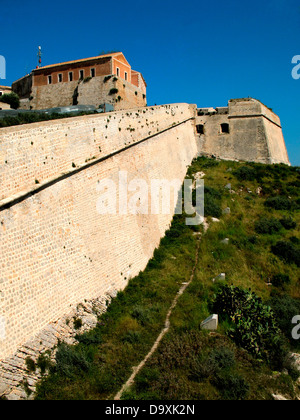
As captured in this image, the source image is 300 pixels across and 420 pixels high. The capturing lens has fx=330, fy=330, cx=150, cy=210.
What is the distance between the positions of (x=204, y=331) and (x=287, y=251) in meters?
5.48

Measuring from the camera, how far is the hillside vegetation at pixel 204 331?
6160 millimetres

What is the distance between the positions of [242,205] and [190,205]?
2483mm

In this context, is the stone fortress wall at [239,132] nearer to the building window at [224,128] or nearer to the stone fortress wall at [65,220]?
the building window at [224,128]

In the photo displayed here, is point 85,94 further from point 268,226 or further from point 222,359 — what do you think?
point 222,359

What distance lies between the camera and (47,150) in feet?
25.7

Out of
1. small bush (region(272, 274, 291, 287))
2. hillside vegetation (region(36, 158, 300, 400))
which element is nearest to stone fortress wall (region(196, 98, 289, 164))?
hillside vegetation (region(36, 158, 300, 400))

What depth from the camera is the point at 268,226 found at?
44.2ft

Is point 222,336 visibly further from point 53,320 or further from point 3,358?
point 3,358

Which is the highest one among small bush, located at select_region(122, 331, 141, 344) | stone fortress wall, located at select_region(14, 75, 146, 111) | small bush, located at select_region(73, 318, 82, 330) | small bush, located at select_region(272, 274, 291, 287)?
stone fortress wall, located at select_region(14, 75, 146, 111)

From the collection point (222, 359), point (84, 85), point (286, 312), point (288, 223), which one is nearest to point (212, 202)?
point (288, 223)

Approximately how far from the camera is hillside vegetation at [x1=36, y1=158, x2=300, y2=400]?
20.2ft

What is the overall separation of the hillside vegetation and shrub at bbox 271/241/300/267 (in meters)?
0.04

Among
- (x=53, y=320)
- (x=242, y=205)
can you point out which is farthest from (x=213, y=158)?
(x=53, y=320)

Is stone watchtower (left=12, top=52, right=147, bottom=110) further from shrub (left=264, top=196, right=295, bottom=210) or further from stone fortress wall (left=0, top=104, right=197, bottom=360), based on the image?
shrub (left=264, top=196, right=295, bottom=210)
